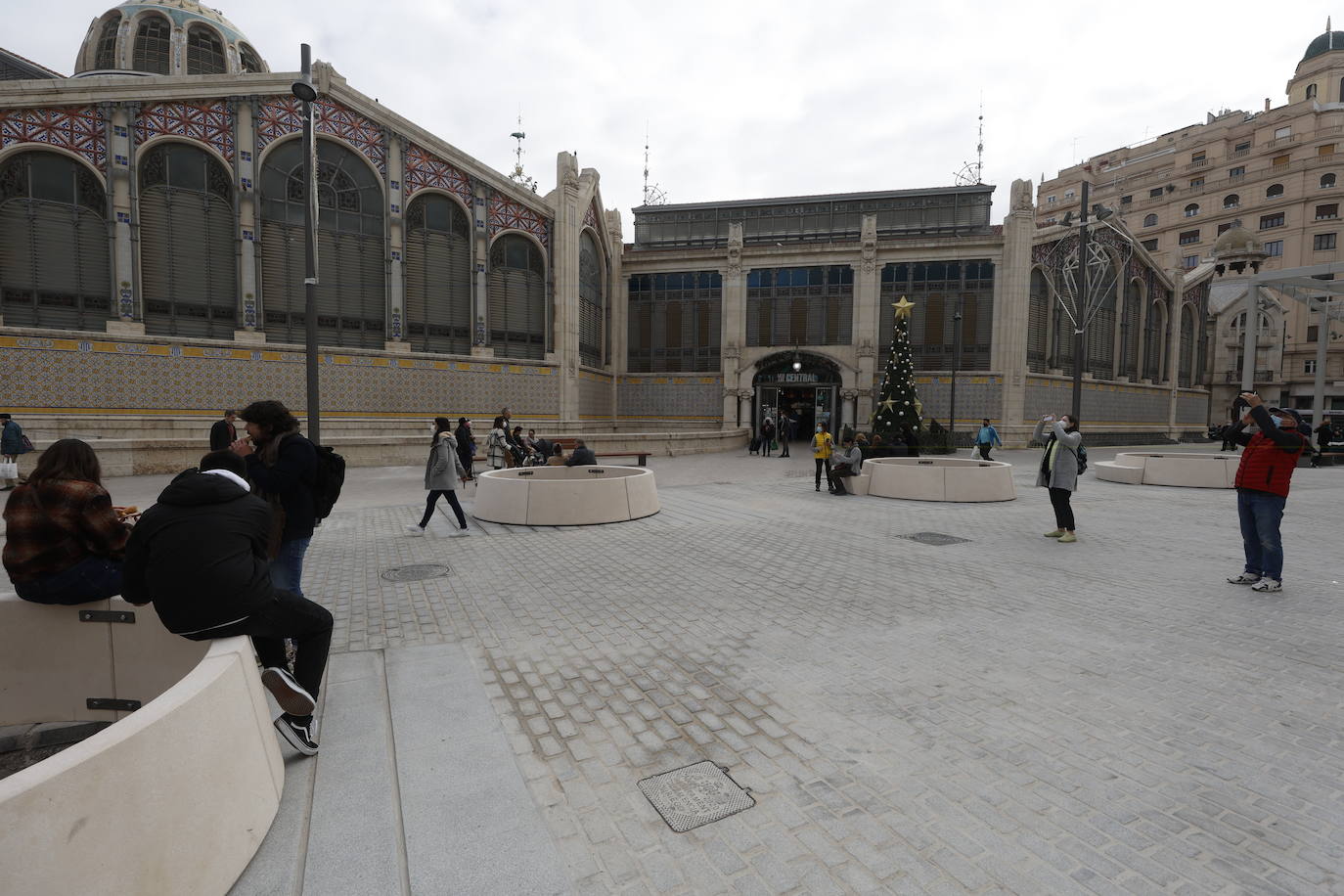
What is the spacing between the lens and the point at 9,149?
18953mm

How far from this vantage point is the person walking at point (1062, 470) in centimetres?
881

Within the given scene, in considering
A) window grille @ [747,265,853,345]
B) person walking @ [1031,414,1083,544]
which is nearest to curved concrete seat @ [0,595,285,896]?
person walking @ [1031,414,1083,544]

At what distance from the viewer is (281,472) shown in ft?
14.4

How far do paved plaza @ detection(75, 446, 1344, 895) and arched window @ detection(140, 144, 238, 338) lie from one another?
19.5 m

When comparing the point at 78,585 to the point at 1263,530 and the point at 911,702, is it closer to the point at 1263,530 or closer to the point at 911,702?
the point at 911,702

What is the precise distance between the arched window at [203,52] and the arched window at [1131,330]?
160ft

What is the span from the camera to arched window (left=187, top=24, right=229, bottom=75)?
28.5 m

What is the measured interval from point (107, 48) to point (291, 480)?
36514 mm

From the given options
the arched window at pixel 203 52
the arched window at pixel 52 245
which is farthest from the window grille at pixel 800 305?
the arched window at pixel 203 52

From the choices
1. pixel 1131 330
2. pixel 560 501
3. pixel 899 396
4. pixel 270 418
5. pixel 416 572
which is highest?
pixel 1131 330

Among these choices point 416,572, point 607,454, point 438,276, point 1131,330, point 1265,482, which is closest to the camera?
point 1265,482

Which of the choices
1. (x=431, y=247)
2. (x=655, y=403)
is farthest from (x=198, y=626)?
(x=655, y=403)

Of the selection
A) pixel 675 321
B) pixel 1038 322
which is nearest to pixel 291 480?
pixel 675 321

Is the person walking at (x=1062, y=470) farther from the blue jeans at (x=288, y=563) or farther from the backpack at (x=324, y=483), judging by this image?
the blue jeans at (x=288, y=563)
